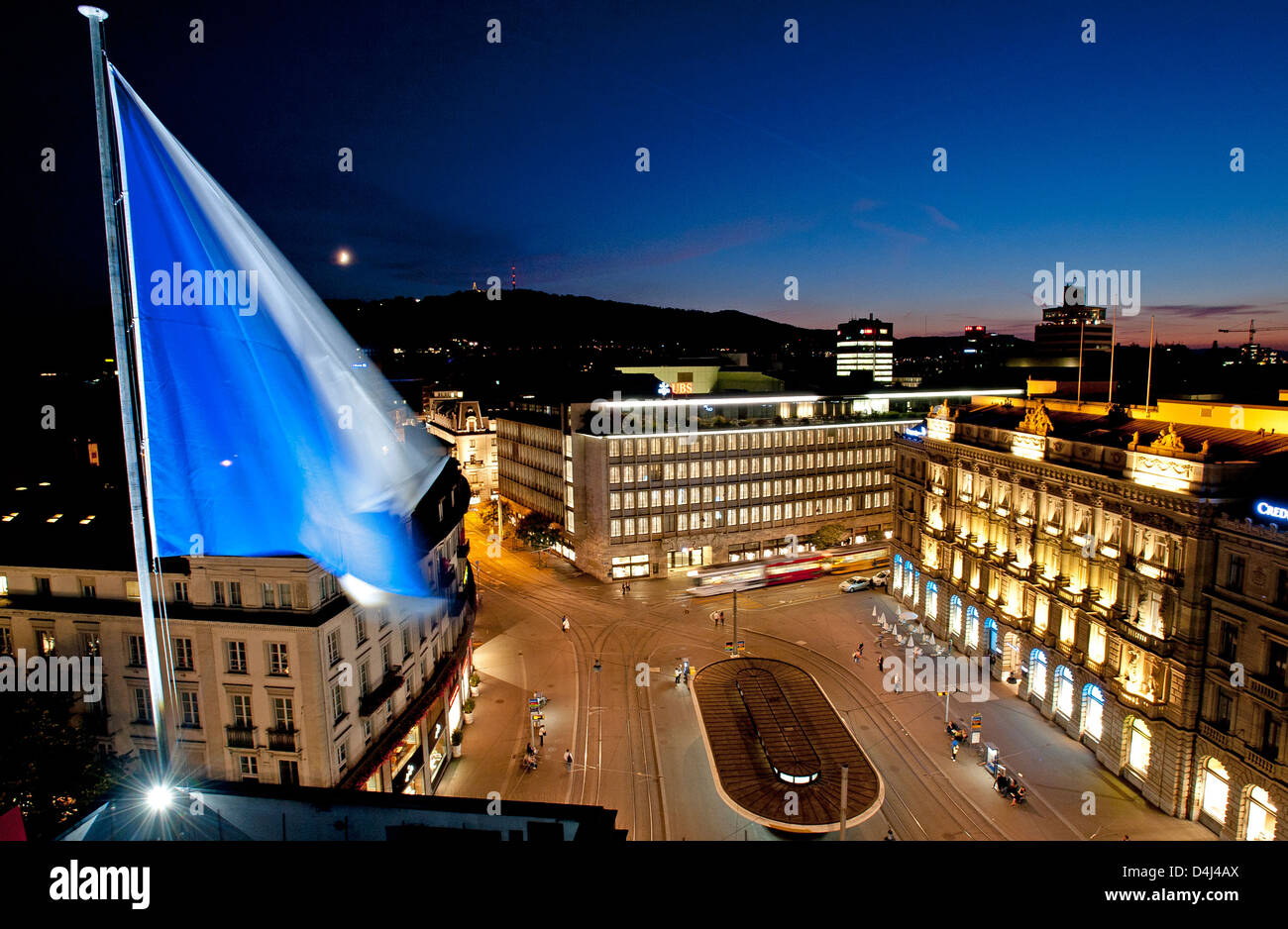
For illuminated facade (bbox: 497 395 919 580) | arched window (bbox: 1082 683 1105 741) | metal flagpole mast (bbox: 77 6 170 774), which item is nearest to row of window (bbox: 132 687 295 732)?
metal flagpole mast (bbox: 77 6 170 774)

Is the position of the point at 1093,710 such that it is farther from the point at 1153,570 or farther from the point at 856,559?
the point at 856,559

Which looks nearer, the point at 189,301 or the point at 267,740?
the point at 189,301

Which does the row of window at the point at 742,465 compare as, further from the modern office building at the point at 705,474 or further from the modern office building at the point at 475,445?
the modern office building at the point at 475,445

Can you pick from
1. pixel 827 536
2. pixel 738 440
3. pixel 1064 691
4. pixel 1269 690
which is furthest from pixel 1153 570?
pixel 738 440

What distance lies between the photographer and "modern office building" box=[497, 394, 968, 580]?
254ft

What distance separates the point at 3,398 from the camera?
252 ft

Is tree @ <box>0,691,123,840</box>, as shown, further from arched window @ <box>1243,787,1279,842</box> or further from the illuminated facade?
the illuminated facade

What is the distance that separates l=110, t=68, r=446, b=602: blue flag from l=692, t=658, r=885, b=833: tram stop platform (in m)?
25.6

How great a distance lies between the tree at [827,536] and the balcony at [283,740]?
65.4 m

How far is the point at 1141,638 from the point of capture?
129ft

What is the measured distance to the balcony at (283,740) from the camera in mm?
28844

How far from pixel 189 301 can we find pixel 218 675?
2278 cm
